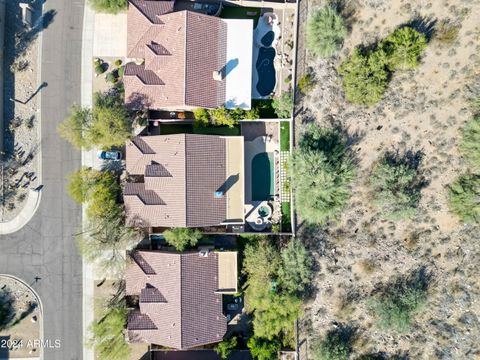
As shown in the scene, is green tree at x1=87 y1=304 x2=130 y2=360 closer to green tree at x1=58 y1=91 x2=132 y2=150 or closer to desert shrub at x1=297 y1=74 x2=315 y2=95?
green tree at x1=58 y1=91 x2=132 y2=150

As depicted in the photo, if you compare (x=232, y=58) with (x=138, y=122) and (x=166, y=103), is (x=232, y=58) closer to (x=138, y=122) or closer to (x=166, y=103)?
(x=166, y=103)

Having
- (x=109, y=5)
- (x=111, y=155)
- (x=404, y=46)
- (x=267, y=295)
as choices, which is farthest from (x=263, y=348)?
(x=109, y=5)

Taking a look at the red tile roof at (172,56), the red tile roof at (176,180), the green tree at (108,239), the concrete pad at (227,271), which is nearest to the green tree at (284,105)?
the red tile roof at (172,56)

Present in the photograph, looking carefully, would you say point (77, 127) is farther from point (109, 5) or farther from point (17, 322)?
point (17, 322)

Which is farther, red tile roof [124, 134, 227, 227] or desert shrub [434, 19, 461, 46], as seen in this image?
desert shrub [434, 19, 461, 46]

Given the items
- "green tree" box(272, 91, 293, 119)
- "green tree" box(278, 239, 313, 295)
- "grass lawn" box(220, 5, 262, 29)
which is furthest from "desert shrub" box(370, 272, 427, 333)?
"grass lawn" box(220, 5, 262, 29)

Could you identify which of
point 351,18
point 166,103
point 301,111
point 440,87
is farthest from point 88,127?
point 440,87

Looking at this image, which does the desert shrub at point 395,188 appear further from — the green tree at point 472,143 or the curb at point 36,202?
the curb at point 36,202
